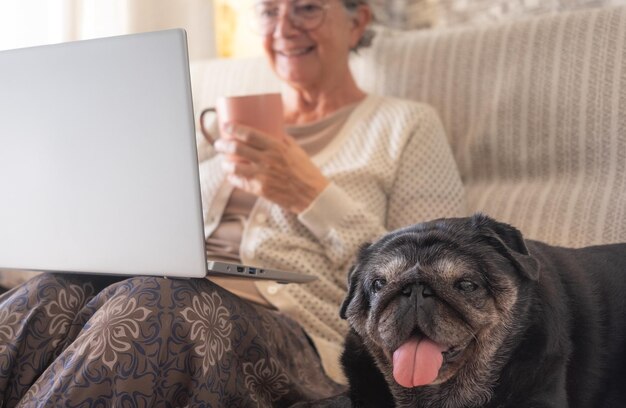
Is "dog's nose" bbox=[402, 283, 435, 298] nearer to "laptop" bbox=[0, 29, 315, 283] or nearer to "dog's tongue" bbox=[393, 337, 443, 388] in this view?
"dog's tongue" bbox=[393, 337, 443, 388]

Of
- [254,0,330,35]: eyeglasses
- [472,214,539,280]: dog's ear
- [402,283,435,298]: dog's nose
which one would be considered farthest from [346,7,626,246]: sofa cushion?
[402,283,435,298]: dog's nose

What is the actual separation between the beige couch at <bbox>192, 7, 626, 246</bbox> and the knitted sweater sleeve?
11 centimetres

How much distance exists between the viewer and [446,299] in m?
0.88

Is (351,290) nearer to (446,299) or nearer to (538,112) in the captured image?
(446,299)

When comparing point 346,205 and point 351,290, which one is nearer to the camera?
point 351,290

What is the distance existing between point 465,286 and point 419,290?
55 millimetres

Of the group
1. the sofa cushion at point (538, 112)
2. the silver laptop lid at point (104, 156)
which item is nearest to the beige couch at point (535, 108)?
the sofa cushion at point (538, 112)

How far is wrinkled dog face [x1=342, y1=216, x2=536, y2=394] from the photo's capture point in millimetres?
878

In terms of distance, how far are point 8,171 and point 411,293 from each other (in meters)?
0.56

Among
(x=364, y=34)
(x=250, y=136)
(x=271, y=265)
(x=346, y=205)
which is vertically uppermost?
(x=364, y=34)

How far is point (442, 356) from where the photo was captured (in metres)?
0.89

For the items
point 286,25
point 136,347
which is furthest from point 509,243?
point 286,25

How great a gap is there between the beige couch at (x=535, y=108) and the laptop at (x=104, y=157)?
0.69 metres

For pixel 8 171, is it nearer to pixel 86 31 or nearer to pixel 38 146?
pixel 38 146
